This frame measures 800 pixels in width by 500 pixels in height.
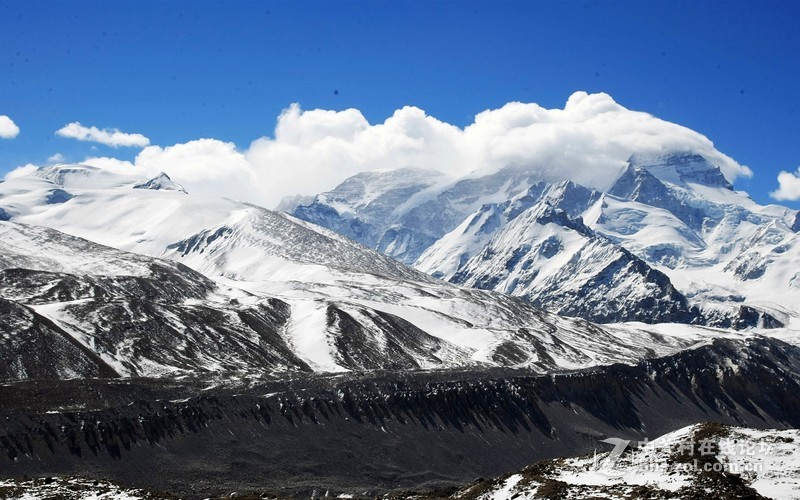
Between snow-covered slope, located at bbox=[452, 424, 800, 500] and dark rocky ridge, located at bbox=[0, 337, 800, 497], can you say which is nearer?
snow-covered slope, located at bbox=[452, 424, 800, 500]

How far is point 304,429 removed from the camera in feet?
391

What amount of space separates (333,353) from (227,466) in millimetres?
60884

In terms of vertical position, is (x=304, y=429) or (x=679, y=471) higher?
(x=304, y=429)

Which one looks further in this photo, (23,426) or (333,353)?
(333,353)

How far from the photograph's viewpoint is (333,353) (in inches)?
6471

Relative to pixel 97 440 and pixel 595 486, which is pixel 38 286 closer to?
pixel 97 440

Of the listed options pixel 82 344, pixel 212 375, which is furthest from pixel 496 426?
pixel 82 344

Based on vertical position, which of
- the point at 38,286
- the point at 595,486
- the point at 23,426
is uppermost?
the point at 38,286

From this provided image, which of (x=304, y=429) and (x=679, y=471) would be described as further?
(x=304, y=429)

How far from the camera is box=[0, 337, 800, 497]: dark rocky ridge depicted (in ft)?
324

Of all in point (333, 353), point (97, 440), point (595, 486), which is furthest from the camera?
point (333, 353)

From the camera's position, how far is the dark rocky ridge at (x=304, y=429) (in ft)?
324

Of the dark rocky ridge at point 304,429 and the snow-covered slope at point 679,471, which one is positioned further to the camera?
the dark rocky ridge at point 304,429

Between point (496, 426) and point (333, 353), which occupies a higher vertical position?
point (333, 353)
